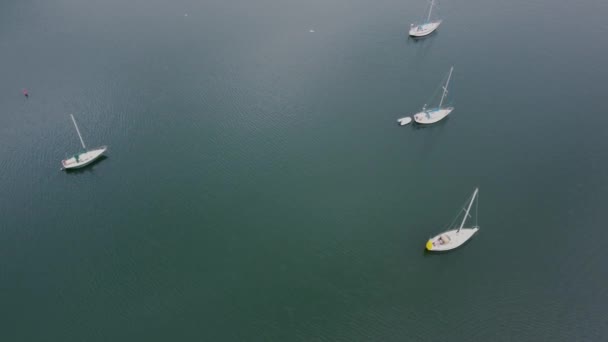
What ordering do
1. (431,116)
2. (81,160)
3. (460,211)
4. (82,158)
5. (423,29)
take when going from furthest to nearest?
(423,29)
(431,116)
(82,158)
(81,160)
(460,211)

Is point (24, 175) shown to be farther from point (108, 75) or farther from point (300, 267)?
point (300, 267)

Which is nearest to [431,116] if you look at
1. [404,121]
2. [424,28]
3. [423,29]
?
[404,121]

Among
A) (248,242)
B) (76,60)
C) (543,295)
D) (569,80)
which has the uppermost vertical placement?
(76,60)

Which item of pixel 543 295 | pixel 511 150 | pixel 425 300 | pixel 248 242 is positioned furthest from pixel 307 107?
pixel 543 295

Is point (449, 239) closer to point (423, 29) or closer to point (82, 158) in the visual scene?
point (82, 158)

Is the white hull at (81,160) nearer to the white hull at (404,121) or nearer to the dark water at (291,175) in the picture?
the dark water at (291,175)
